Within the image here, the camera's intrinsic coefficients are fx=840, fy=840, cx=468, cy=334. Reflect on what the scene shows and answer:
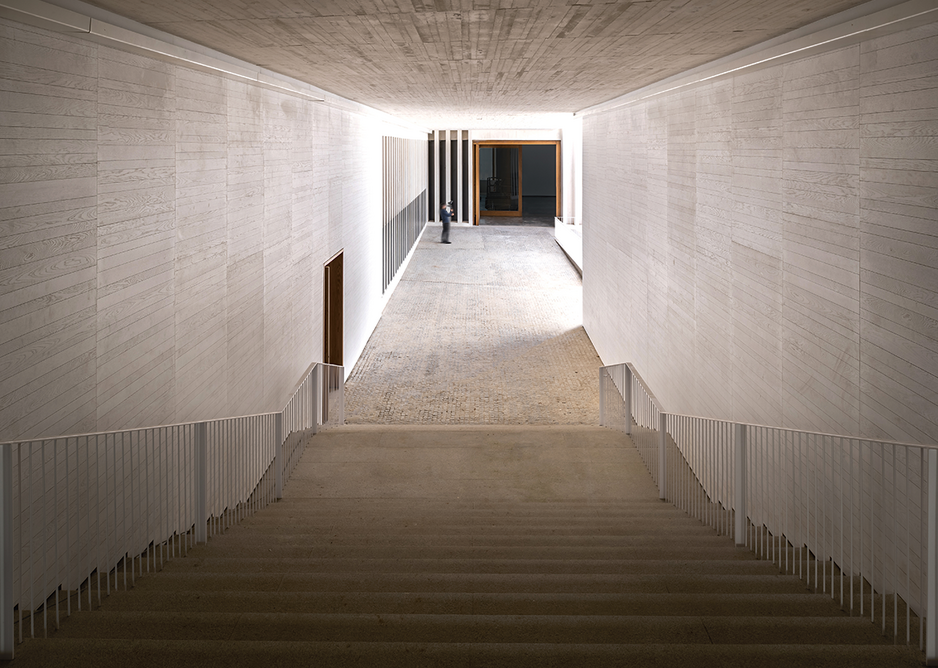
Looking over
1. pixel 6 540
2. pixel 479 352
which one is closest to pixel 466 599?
pixel 6 540

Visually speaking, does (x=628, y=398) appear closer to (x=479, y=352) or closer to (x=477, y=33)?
(x=477, y=33)

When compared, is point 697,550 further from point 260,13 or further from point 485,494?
point 260,13

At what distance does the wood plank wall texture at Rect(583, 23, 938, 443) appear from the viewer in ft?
12.2

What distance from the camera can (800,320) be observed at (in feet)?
16.4

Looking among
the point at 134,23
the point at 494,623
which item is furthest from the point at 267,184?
the point at 494,623

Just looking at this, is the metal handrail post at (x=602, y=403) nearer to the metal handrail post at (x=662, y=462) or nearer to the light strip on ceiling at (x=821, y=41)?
the metal handrail post at (x=662, y=462)

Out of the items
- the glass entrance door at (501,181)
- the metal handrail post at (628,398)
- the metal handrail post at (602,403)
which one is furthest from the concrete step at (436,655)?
the glass entrance door at (501,181)

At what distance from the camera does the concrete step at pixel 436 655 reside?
8.78 ft

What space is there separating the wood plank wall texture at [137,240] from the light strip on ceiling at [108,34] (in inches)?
3.2

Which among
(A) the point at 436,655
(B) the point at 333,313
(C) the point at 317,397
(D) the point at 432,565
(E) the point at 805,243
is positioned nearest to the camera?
(A) the point at 436,655

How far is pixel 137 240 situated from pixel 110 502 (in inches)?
55.8

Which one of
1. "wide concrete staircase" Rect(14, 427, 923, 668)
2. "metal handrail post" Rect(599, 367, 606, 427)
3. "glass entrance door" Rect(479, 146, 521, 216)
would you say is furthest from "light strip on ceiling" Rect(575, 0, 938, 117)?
"glass entrance door" Rect(479, 146, 521, 216)

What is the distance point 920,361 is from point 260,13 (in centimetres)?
349

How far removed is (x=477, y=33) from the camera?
502cm
